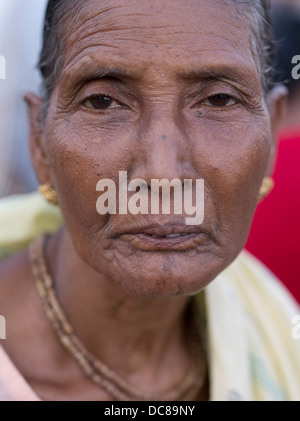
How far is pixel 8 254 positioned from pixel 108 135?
→ 2.84 feet

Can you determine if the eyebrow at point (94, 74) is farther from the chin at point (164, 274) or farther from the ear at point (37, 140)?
the chin at point (164, 274)

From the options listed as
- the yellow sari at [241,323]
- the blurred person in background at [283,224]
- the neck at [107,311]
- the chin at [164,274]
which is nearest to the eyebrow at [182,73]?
the chin at [164,274]

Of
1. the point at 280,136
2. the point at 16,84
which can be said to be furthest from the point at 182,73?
the point at 16,84

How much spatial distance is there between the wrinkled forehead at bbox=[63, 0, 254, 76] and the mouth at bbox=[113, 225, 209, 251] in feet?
1.26

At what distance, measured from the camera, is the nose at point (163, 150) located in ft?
4.45

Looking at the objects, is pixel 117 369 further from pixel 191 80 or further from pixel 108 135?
pixel 191 80

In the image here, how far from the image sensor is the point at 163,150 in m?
1.37

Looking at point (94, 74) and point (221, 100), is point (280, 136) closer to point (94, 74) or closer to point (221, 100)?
point (221, 100)

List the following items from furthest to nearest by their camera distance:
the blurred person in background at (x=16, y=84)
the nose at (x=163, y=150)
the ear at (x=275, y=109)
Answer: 1. the blurred person in background at (x=16, y=84)
2. the ear at (x=275, y=109)
3. the nose at (x=163, y=150)

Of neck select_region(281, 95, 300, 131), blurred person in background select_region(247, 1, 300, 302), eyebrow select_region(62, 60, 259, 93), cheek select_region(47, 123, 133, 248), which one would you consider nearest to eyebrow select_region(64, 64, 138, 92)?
eyebrow select_region(62, 60, 259, 93)

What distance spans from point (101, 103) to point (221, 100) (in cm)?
31

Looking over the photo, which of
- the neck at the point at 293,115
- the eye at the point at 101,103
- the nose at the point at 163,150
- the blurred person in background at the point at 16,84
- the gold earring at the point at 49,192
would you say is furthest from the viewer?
the blurred person in background at the point at 16,84

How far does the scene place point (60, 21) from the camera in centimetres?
159

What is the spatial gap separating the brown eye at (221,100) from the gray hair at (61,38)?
13cm
